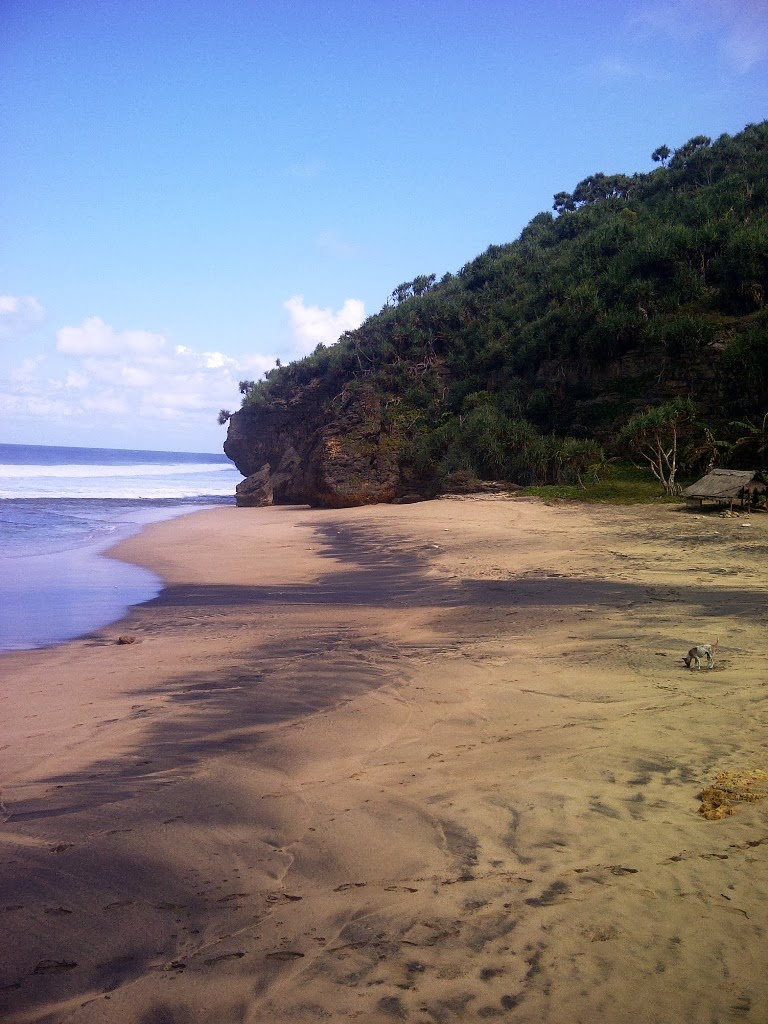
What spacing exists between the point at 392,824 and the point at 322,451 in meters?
29.5

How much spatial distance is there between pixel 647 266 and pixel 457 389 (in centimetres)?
1139

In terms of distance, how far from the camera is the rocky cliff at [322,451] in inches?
1231

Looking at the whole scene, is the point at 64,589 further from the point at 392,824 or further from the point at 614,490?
the point at 614,490

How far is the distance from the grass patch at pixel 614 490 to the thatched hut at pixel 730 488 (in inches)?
83.1

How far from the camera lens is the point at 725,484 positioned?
1766 cm

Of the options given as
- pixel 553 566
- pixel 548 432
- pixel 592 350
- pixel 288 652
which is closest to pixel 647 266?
pixel 592 350

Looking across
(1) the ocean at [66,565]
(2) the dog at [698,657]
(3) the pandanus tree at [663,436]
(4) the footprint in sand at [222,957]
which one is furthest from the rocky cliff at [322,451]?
(4) the footprint in sand at [222,957]

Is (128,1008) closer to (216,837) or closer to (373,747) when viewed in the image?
(216,837)

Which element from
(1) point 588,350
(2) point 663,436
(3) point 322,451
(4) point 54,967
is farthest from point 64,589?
(1) point 588,350

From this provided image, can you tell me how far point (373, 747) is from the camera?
461 cm

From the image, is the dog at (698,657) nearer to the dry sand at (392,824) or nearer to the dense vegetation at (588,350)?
the dry sand at (392,824)

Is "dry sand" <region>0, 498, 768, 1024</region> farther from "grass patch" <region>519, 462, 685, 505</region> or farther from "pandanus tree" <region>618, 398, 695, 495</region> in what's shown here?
"pandanus tree" <region>618, 398, 695, 495</region>

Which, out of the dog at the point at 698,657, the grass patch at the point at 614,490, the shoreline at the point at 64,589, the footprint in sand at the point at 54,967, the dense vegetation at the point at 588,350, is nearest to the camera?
the footprint in sand at the point at 54,967

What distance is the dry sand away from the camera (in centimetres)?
243
